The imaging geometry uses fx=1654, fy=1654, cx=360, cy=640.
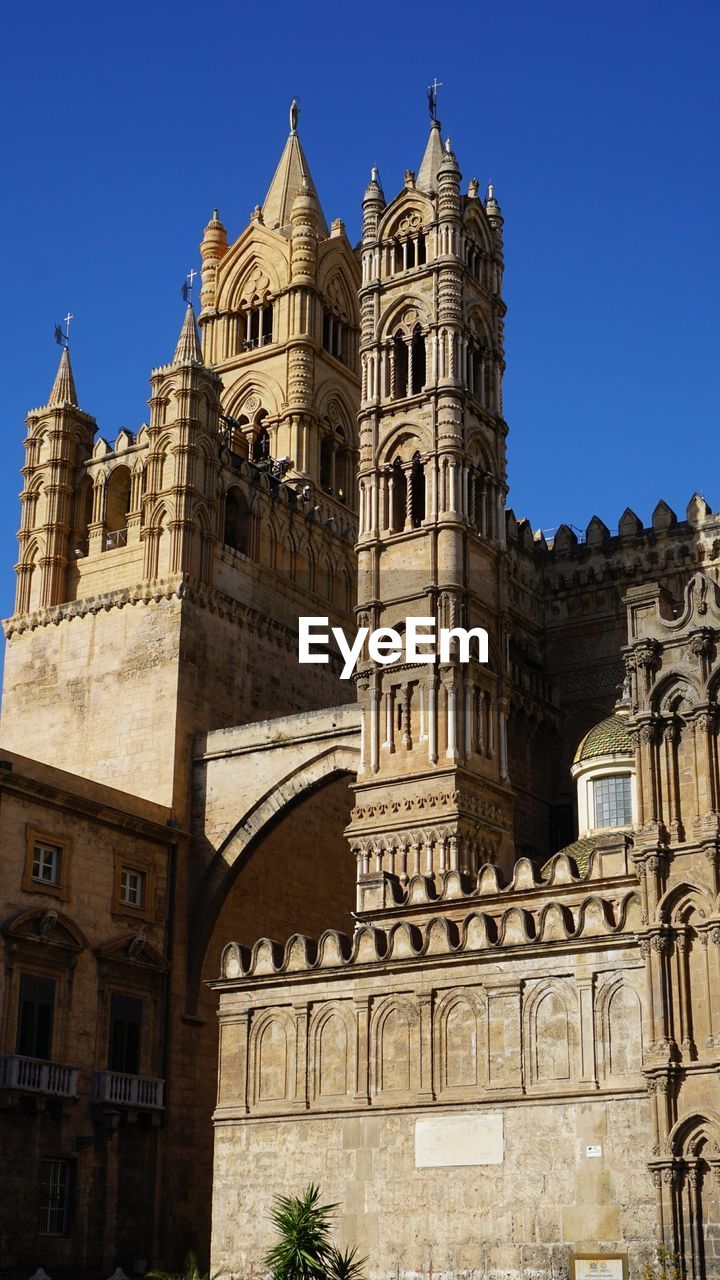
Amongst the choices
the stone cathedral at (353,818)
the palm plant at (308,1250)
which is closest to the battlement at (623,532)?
the stone cathedral at (353,818)

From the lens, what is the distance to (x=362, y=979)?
83.8 ft

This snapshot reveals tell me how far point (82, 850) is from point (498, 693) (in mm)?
10049

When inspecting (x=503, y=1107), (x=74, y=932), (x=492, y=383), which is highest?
(x=492, y=383)

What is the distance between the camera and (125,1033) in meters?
37.5

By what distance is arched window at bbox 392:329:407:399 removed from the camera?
40.5 meters

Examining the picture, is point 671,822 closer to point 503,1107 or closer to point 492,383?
point 503,1107

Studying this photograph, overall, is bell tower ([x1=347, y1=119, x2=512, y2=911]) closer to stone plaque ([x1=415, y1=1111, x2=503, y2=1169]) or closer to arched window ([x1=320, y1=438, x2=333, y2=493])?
stone plaque ([x1=415, y1=1111, x2=503, y2=1169])

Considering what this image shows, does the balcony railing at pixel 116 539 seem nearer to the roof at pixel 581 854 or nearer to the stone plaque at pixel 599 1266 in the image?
the roof at pixel 581 854

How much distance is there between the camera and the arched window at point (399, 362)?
1594 inches

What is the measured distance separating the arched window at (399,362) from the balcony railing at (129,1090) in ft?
56.5

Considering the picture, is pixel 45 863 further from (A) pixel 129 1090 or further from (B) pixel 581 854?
(B) pixel 581 854

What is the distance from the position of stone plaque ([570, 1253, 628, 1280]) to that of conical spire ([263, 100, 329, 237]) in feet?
140

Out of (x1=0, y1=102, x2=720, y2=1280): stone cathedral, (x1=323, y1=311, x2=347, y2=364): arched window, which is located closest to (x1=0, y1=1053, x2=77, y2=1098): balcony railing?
(x1=0, y1=102, x2=720, y2=1280): stone cathedral

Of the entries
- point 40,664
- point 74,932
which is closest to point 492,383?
point 40,664
